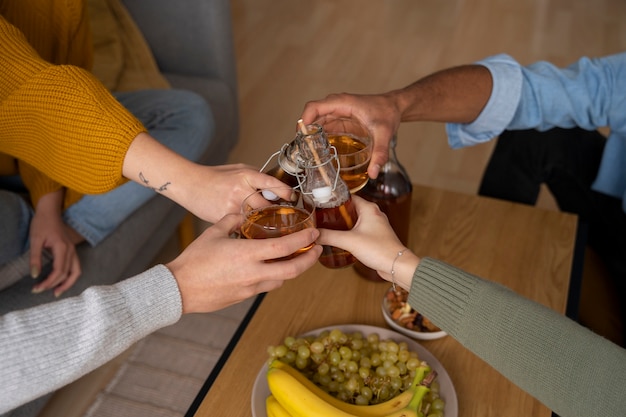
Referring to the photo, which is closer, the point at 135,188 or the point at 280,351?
the point at 280,351

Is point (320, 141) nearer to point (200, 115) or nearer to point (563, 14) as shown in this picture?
point (200, 115)

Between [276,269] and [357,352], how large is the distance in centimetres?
23

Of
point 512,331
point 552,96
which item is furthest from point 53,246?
point 552,96

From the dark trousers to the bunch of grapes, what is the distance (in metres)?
0.74

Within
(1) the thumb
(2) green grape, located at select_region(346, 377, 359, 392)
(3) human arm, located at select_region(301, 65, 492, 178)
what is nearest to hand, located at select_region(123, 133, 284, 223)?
(1) the thumb

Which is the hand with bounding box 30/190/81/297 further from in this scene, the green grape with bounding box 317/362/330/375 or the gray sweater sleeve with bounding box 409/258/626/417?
the gray sweater sleeve with bounding box 409/258/626/417

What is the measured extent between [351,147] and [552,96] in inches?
23.5

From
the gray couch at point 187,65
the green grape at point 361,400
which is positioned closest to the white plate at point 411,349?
the green grape at point 361,400

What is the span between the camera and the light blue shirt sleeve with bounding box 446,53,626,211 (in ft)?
4.38

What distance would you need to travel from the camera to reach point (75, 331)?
855mm

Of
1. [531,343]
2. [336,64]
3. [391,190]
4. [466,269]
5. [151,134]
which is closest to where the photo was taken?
[531,343]

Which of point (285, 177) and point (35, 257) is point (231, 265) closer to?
point (285, 177)

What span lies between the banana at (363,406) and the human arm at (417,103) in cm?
40

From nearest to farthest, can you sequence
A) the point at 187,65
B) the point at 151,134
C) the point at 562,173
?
the point at 562,173
the point at 151,134
the point at 187,65
